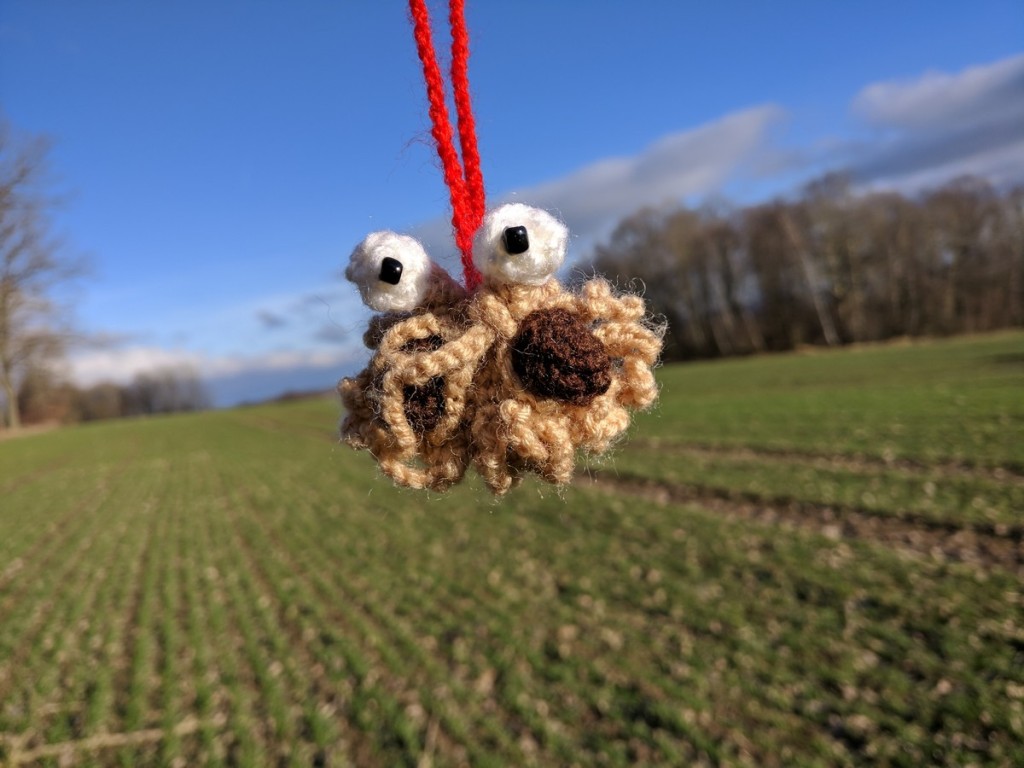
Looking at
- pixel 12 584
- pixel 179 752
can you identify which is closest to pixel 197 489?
pixel 12 584

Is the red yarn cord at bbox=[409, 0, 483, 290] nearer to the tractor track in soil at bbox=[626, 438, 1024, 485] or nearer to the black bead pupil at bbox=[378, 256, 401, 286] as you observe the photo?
the black bead pupil at bbox=[378, 256, 401, 286]

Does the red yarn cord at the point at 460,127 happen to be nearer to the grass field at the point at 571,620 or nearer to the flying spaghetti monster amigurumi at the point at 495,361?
the flying spaghetti monster amigurumi at the point at 495,361

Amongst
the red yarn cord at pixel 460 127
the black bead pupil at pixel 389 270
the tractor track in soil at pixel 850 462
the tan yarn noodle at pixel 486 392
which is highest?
the red yarn cord at pixel 460 127

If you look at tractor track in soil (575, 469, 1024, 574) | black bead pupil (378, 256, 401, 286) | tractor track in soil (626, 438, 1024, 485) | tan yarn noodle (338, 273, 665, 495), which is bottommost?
tractor track in soil (575, 469, 1024, 574)

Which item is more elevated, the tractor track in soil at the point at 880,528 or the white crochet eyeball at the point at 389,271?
the white crochet eyeball at the point at 389,271

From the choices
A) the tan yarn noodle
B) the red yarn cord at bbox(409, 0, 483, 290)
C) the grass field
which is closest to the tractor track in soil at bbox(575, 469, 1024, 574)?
the grass field

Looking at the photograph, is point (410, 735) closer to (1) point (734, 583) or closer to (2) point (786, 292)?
(1) point (734, 583)

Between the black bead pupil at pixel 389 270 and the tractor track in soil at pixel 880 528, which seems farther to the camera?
the tractor track in soil at pixel 880 528

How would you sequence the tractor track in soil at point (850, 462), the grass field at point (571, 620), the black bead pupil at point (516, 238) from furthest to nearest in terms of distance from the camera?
the tractor track in soil at point (850, 462) < the grass field at point (571, 620) < the black bead pupil at point (516, 238)

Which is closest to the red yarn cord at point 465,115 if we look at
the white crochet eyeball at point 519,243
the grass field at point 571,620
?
the white crochet eyeball at point 519,243
